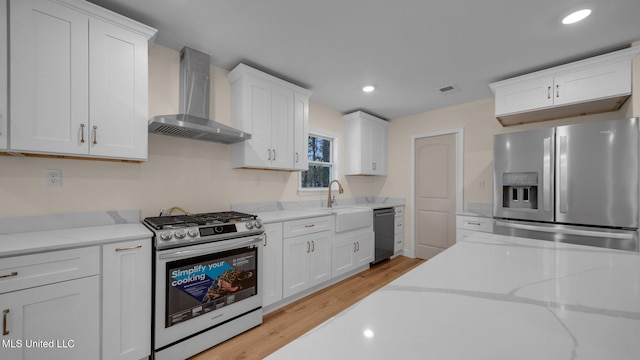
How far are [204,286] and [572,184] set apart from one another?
328 centimetres

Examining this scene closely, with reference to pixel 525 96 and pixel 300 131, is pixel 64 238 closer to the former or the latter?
pixel 300 131

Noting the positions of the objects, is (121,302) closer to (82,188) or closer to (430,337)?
(82,188)

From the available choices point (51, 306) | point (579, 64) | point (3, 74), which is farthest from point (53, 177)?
point (579, 64)

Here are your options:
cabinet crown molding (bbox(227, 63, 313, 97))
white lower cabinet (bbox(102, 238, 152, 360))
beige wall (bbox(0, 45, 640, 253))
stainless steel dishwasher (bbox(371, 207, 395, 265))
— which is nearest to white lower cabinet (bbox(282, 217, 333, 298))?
beige wall (bbox(0, 45, 640, 253))

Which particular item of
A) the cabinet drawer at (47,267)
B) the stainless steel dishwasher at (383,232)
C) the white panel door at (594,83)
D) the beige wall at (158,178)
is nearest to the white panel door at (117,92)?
the beige wall at (158,178)

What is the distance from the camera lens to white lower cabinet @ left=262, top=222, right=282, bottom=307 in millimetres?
2389

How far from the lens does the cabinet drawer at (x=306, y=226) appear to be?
2.59 meters

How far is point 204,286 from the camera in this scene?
1.93 meters

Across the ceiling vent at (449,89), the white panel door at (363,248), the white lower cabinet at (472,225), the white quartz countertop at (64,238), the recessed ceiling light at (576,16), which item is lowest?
the white panel door at (363,248)

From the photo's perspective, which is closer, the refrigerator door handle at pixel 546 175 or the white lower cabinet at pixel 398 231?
the refrigerator door handle at pixel 546 175

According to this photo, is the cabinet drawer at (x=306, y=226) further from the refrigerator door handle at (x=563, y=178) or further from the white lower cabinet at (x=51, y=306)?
the refrigerator door handle at (x=563, y=178)

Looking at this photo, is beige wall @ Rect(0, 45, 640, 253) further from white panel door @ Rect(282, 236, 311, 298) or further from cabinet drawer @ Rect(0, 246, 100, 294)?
white panel door @ Rect(282, 236, 311, 298)

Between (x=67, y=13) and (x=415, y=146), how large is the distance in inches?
168

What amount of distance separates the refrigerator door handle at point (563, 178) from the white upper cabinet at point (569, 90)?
1.53 ft
